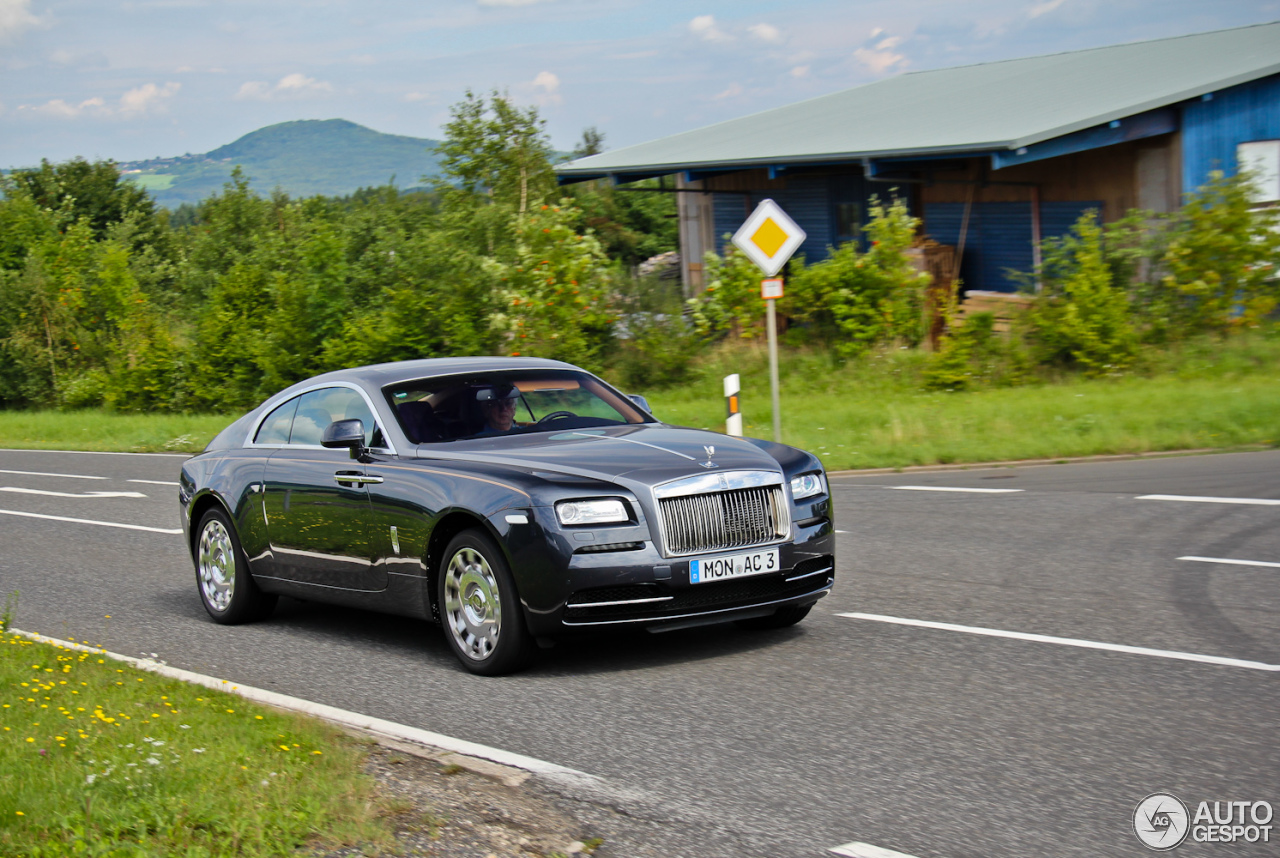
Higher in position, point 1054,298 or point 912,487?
point 1054,298

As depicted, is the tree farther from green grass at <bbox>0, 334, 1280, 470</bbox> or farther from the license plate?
the license plate

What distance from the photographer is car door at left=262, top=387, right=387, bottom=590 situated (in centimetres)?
737

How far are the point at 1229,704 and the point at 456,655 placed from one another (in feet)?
11.9

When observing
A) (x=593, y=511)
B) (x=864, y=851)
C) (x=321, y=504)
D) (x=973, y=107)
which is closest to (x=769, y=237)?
(x=321, y=504)

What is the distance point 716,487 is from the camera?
21.0 ft

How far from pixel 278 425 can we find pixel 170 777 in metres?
4.06

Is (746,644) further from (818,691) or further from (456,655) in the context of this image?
(456,655)

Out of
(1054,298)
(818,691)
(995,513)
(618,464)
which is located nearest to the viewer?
(818,691)

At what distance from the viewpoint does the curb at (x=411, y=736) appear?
5.02m

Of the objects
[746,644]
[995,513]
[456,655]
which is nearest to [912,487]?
[995,513]

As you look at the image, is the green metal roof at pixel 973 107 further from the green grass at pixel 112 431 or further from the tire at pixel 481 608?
the tire at pixel 481 608

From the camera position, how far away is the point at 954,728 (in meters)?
5.33

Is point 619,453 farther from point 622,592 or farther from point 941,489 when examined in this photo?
point 941,489

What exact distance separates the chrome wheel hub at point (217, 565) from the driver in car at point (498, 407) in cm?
220
